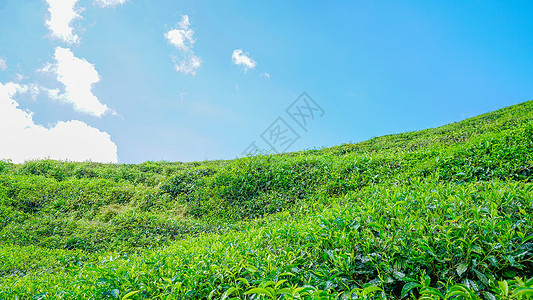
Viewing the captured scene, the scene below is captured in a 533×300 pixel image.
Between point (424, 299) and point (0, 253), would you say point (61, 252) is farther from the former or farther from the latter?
point (424, 299)

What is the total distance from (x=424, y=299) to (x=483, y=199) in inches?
88.2

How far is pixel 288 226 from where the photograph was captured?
4352mm

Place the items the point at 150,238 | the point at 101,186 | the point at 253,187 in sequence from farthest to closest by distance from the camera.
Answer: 1. the point at 101,186
2. the point at 253,187
3. the point at 150,238

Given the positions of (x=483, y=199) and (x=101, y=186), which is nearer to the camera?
(x=483, y=199)

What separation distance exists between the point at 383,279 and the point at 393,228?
665 millimetres

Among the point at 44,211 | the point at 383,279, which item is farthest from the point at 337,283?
the point at 44,211

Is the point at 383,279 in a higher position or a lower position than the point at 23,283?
higher

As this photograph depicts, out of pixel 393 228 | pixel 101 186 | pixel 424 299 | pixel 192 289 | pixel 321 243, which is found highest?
pixel 101 186

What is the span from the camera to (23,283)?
473cm

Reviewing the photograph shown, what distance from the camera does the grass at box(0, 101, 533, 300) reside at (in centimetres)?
277

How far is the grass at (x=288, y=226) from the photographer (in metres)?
2.77

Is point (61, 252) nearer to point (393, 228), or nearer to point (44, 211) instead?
point (44, 211)

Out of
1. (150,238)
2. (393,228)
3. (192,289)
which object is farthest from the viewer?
(150,238)

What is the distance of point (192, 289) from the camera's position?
2.97 m
